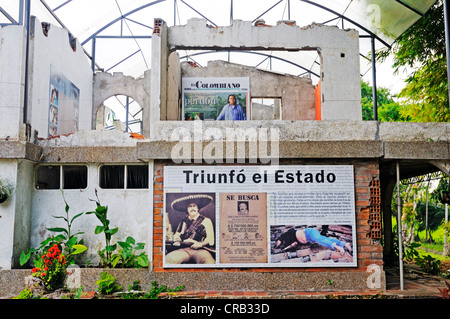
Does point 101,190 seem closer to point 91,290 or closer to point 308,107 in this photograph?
point 91,290

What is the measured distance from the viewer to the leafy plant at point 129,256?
25.5ft

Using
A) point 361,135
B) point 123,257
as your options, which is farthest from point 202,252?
point 361,135

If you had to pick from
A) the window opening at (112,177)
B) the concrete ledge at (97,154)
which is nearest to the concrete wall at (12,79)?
the concrete ledge at (97,154)

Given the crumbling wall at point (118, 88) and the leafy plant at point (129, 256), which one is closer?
the leafy plant at point (129, 256)

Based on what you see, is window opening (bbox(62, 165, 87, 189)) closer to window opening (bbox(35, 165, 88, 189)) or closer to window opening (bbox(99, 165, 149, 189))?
window opening (bbox(35, 165, 88, 189))

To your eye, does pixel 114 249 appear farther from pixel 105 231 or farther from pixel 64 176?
pixel 64 176

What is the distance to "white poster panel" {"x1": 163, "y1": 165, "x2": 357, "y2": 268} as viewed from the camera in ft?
25.0

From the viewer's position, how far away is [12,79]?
28.2ft

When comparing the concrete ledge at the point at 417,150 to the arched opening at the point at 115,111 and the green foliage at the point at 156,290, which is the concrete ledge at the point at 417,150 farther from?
the arched opening at the point at 115,111

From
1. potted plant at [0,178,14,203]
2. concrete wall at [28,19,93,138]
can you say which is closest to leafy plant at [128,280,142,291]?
potted plant at [0,178,14,203]

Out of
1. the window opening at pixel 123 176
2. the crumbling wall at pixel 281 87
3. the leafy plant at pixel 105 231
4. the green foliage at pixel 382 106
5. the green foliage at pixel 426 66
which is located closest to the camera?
the leafy plant at pixel 105 231

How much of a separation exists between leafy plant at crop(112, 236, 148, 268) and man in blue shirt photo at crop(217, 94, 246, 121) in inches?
266

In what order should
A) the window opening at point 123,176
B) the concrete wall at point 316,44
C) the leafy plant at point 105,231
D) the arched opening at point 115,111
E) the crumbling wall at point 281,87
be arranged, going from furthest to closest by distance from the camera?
1. the arched opening at point 115,111
2. the crumbling wall at point 281,87
3. the concrete wall at point 316,44
4. the window opening at point 123,176
5. the leafy plant at point 105,231

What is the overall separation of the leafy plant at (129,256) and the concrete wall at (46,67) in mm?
3651
